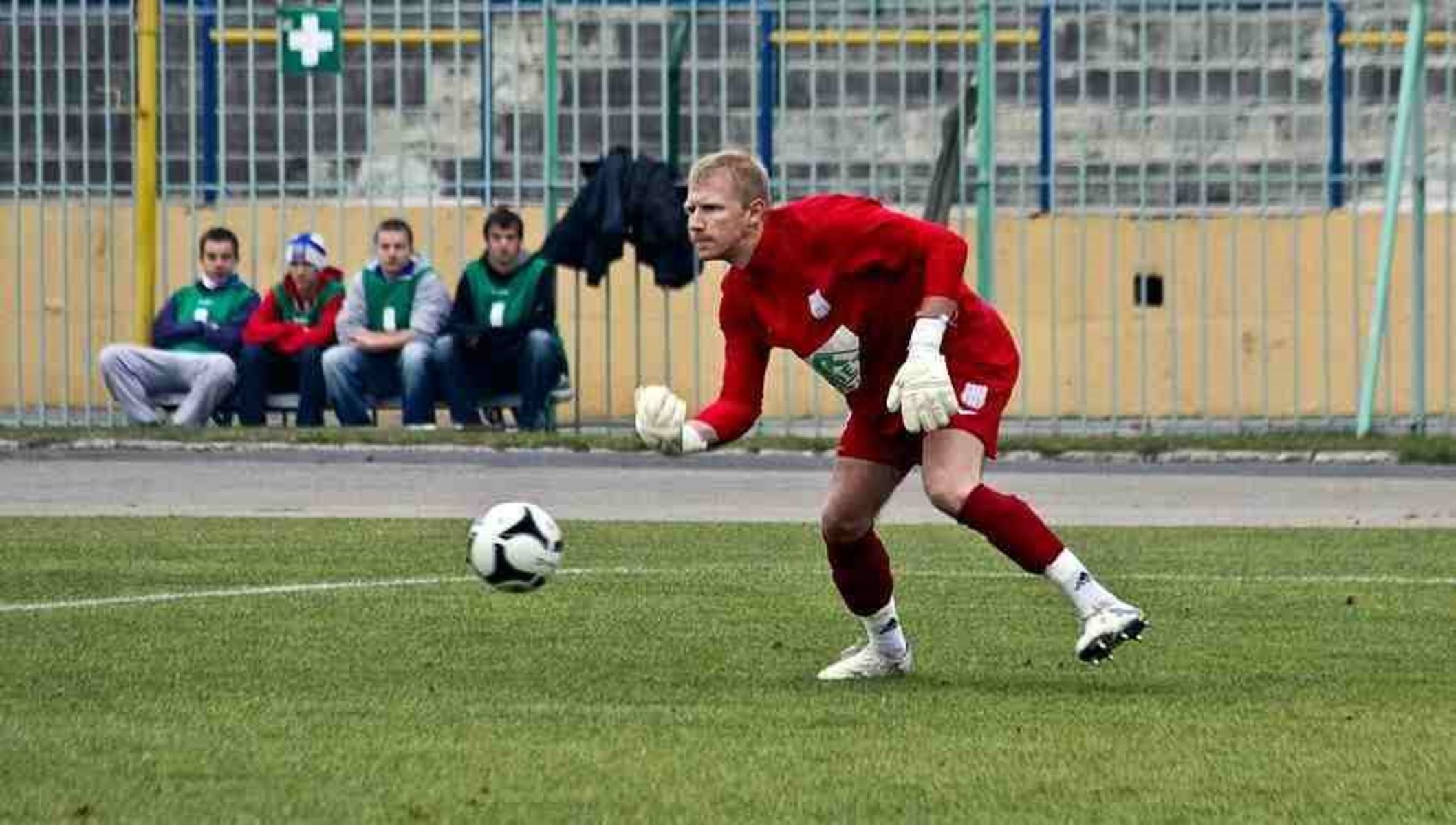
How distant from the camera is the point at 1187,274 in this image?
871 inches

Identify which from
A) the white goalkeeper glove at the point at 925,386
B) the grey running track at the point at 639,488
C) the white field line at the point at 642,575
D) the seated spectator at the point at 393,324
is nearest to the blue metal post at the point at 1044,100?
the grey running track at the point at 639,488

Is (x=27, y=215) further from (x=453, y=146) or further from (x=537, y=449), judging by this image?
(x=537, y=449)

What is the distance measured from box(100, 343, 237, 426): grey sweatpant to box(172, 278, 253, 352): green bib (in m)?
0.15

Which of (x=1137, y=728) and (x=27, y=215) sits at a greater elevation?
(x=27, y=215)

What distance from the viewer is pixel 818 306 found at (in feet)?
29.9

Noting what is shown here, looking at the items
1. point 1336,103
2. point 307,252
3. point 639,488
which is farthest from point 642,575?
point 1336,103

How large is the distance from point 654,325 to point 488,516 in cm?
1269

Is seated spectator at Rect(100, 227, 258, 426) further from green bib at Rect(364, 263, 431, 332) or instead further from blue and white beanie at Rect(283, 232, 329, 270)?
green bib at Rect(364, 263, 431, 332)

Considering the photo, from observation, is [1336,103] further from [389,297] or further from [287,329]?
[287,329]

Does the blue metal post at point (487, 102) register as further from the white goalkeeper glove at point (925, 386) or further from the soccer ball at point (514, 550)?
the white goalkeeper glove at point (925, 386)

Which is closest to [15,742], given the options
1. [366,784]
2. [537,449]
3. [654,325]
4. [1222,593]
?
[366,784]

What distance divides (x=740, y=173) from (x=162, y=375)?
12068 millimetres

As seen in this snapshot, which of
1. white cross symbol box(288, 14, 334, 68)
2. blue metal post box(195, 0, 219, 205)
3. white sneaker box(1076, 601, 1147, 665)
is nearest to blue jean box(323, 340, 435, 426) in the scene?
white cross symbol box(288, 14, 334, 68)

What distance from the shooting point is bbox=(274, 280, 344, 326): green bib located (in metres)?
20.4
